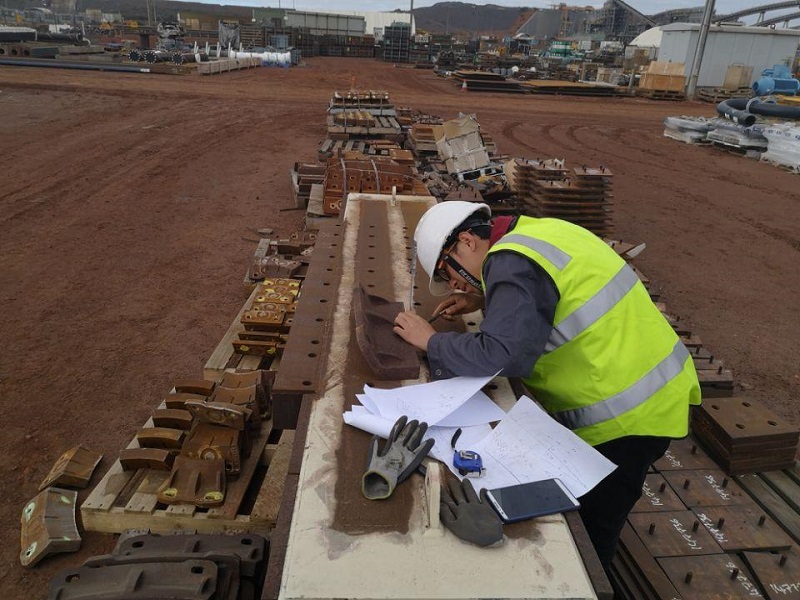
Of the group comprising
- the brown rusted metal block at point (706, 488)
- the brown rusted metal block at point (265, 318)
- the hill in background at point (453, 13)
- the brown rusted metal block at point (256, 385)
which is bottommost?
the brown rusted metal block at point (706, 488)

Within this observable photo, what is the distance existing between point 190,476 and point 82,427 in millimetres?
1592

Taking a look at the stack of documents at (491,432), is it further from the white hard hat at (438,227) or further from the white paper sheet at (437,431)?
the white hard hat at (438,227)

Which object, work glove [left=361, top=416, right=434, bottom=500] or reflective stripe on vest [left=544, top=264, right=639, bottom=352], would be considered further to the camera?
reflective stripe on vest [left=544, top=264, right=639, bottom=352]

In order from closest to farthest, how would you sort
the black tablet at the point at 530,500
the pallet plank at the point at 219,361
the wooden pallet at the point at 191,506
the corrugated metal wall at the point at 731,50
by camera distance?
the black tablet at the point at 530,500
the wooden pallet at the point at 191,506
the pallet plank at the point at 219,361
the corrugated metal wall at the point at 731,50

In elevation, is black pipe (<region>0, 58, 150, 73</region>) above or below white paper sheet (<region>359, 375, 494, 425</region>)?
above

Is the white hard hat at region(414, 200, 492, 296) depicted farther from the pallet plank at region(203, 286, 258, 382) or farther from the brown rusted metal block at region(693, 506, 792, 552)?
the pallet plank at region(203, 286, 258, 382)

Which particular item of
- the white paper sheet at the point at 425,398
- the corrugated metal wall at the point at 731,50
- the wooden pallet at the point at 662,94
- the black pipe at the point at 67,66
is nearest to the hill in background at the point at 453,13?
the corrugated metal wall at the point at 731,50

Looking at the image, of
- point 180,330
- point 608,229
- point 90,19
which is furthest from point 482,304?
point 90,19

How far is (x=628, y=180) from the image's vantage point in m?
12.0

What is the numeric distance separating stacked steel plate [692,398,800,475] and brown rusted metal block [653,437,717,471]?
5cm

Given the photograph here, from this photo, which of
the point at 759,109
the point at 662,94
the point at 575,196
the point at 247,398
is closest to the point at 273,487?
the point at 247,398

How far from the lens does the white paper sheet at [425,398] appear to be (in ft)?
6.63

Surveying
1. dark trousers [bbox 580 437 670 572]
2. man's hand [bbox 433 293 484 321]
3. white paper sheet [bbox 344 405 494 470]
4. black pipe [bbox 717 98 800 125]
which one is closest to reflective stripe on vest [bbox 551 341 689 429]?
dark trousers [bbox 580 437 670 572]

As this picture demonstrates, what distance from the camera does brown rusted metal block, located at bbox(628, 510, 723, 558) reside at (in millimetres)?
2674
